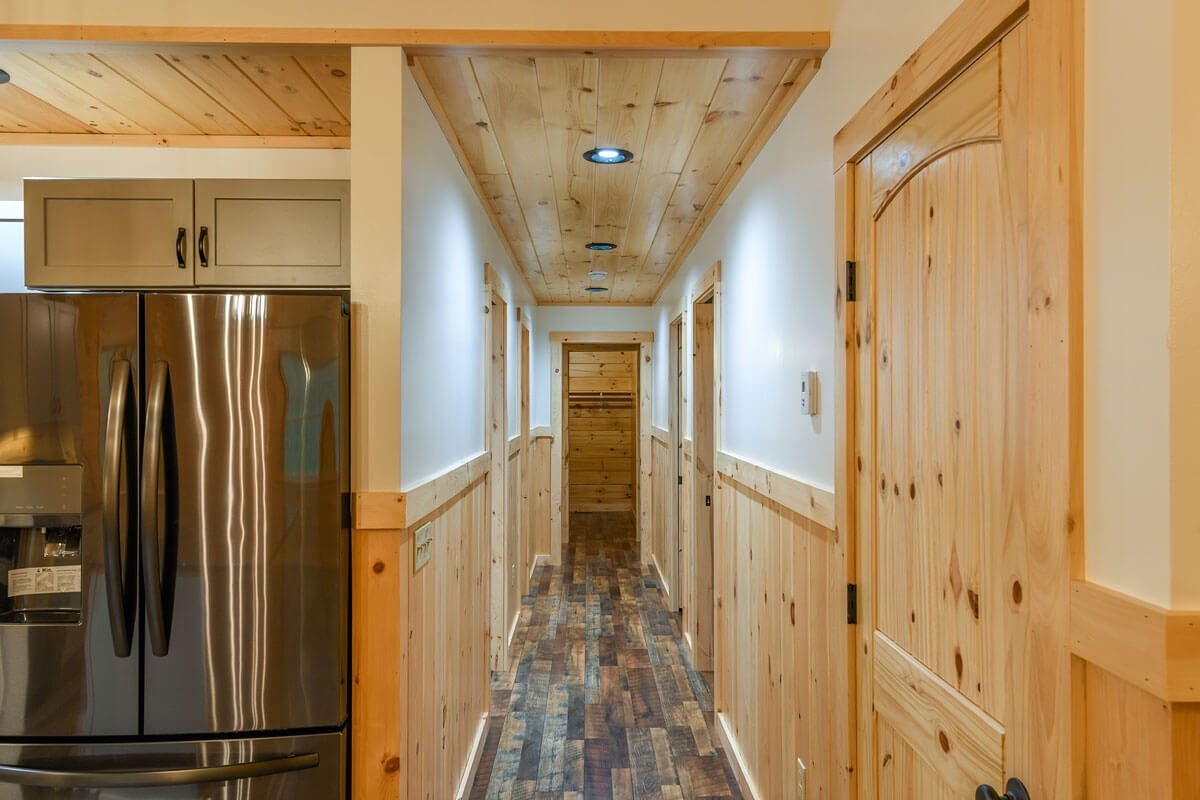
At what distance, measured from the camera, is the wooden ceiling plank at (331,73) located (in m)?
1.88

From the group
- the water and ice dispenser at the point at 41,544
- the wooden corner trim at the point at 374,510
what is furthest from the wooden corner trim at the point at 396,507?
the water and ice dispenser at the point at 41,544

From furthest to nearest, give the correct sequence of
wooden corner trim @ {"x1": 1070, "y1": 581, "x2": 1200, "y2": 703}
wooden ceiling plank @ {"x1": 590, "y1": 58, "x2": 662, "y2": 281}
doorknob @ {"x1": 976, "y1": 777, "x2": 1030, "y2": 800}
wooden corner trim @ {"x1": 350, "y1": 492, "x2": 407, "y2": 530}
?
wooden ceiling plank @ {"x1": 590, "y1": 58, "x2": 662, "y2": 281} < wooden corner trim @ {"x1": 350, "y1": 492, "x2": 407, "y2": 530} < doorknob @ {"x1": 976, "y1": 777, "x2": 1030, "y2": 800} < wooden corner trim @ {"x1": 1070, "y1": 581, "x2": 1200, "y2": 703}

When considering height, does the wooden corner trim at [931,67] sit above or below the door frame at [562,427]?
above

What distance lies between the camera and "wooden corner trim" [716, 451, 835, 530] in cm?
183

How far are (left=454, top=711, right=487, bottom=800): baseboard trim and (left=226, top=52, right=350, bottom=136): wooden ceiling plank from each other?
239cm

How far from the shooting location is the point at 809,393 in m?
1.94

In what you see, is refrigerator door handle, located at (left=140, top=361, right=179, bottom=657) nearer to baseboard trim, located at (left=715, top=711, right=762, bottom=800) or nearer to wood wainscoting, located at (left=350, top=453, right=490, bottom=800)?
wood wainscoting, located at (left=350, top=453, right=490, bottom=800)

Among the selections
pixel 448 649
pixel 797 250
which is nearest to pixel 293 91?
pixel 797 250

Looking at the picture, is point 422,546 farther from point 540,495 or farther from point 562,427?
point 562,427

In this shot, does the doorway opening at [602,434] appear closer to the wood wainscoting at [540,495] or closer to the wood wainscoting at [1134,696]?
the wood wainscoting at [540,495]

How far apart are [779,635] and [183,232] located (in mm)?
2170

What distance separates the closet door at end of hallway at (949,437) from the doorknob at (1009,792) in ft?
0.07

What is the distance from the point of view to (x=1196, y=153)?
767 mm

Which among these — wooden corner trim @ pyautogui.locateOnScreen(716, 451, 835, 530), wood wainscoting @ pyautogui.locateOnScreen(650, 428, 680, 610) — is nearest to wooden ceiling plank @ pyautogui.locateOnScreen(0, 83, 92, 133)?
wooden corner trim @ pyautogui.locateOnScreen(716, 451, 835, 530)
